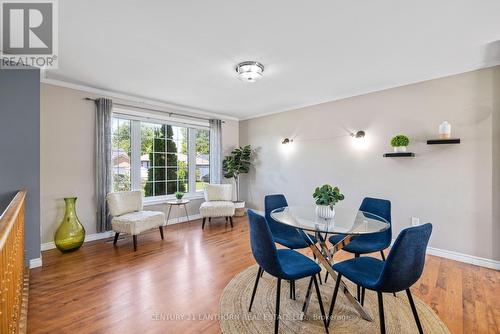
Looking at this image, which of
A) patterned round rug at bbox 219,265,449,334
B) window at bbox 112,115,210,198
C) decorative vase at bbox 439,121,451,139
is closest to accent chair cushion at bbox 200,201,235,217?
window at bbox 112,115,210,198

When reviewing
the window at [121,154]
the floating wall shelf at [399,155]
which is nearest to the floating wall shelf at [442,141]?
the floating wall shelf at [399,155]

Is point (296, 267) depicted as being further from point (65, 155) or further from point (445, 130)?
point (65, 155)

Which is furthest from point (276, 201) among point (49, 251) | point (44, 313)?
point (49, 251)

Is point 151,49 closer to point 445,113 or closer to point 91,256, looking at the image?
point 91,256

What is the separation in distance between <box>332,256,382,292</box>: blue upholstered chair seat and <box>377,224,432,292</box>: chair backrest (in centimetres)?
11

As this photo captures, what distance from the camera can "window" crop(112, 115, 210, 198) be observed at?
13.6 ft

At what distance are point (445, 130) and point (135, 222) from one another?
439cm

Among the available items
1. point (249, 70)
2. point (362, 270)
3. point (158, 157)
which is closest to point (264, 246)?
point (362, 270)

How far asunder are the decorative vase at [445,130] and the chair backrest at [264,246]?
9.24 ft

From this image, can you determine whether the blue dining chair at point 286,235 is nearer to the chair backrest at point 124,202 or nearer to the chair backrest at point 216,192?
the chair backrest at point 216,192

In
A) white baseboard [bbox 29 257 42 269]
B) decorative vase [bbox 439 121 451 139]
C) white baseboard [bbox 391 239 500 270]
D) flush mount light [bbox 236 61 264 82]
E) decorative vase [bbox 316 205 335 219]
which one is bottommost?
white baseboard [bbox 391 239 500 270]

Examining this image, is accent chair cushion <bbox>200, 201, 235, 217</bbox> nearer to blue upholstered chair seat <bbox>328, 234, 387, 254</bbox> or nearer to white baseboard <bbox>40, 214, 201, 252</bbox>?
white baseboard <bbox>40, 214, 201, 252</bbox>

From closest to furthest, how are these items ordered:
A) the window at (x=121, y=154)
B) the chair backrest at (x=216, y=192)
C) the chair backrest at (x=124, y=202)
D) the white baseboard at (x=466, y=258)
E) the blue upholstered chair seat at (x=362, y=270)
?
1. the blue upholstered chair seat at (x=362, y=270)
2. the white baseboard at (x=466, y=258)
3. the chair backrest at (x=124, y=202)
4. the window at (x=121, y=154)
5. the chair backrest at (x=216, y=192)

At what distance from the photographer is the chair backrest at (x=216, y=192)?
4914 mm
